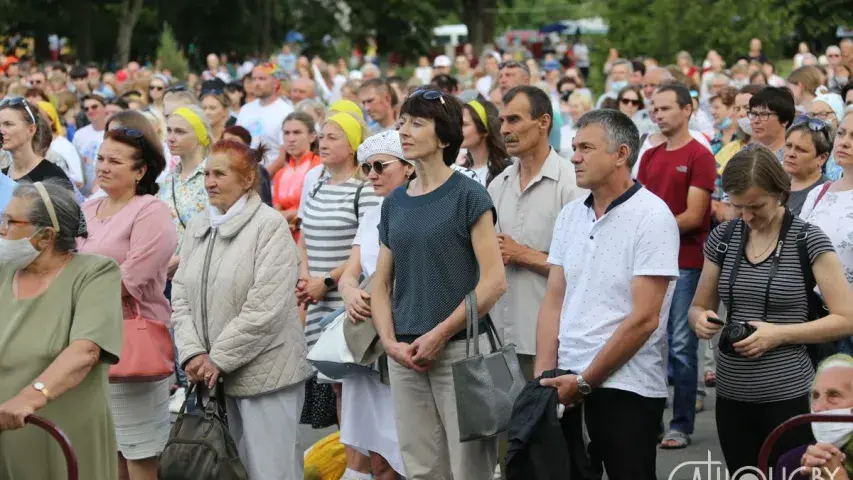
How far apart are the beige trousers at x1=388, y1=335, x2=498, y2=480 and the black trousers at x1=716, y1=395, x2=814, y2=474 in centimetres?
102

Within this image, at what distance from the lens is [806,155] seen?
24.1 ft

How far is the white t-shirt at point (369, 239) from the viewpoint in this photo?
7.13 metres

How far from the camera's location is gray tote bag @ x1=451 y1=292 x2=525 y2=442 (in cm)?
586

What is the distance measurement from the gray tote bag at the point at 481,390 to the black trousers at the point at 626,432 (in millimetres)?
370

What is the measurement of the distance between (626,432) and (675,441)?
2.87 meters

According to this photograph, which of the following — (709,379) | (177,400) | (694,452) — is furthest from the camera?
(709,379)

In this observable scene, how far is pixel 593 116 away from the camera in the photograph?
6004mm

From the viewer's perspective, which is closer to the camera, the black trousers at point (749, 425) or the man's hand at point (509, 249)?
the black trousers at point (749, 425)

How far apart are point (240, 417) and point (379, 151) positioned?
4.93 ft

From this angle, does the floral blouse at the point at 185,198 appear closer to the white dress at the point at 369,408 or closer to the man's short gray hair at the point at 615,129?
the white dress at the point at 369,408

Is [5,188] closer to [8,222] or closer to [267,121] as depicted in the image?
[8,222]

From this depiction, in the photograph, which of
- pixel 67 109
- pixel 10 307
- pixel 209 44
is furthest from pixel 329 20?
pixel 10 307

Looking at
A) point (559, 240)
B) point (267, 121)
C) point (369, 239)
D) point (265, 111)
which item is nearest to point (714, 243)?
point (559, 240)

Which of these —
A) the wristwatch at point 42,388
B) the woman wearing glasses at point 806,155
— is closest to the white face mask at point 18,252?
the wristwatch at point 42,388
